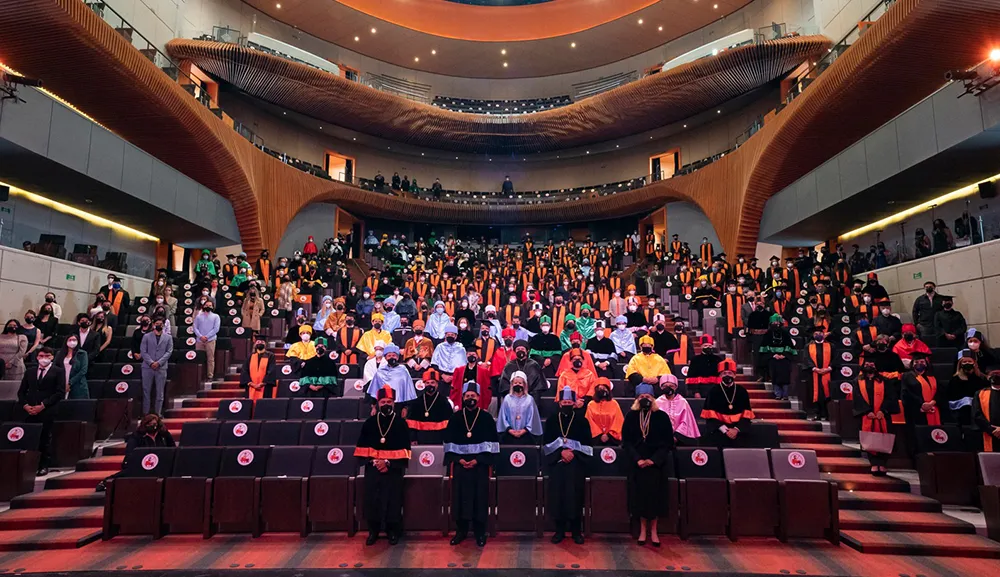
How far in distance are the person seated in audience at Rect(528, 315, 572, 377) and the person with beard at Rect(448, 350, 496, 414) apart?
138cm

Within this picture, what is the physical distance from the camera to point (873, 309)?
10664mm

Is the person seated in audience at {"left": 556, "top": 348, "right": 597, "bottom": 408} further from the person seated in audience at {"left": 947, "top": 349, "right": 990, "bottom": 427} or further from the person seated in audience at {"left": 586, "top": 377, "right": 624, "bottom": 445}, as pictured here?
the person seated in audience at {"left": 947, "top": 349, "right": 990, "bottom": 427}

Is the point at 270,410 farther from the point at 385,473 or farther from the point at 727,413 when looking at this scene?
the point at 727,413

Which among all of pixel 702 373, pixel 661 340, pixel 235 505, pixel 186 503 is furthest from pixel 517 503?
pixel 661 340

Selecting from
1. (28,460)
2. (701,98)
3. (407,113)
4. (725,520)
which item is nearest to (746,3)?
(701,98)

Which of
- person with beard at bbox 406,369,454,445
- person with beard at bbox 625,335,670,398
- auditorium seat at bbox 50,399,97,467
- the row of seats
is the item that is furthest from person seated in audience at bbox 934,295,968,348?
auditorium seat at bbox 50,399,97,467

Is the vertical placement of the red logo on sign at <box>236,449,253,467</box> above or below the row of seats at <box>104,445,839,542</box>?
above

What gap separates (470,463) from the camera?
5.43 metres

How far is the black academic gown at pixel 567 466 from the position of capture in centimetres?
545

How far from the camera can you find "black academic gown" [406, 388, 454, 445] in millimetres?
6277

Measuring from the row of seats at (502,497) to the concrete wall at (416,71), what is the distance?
15869mm

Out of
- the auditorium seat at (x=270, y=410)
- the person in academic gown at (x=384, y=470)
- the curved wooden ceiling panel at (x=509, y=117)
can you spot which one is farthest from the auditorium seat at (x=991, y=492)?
the curved wooden ceiling panel at (x=509, y=117)

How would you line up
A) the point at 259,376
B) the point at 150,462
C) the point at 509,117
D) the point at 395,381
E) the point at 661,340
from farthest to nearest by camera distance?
the point at 509,117
the point at 661,340
the point at 259,376
the point at 395,381
the point at 150,462

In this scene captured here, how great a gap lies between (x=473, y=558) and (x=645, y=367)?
3.83 metres
